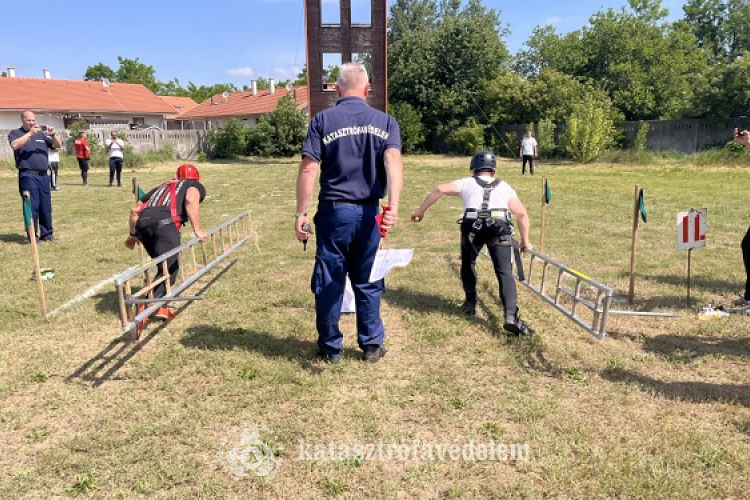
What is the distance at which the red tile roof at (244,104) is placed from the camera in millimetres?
43688

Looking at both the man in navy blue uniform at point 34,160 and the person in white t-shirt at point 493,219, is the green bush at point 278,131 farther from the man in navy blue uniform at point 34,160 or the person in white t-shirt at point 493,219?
the person in white t-shirt at point 493,219

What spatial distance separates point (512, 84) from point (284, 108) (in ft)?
46.2

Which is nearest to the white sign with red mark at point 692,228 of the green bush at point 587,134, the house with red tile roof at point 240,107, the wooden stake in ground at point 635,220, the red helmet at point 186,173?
the wooden stake in ground at point 635,220

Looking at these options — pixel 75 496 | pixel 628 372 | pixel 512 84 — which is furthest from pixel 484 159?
pixel 512 84

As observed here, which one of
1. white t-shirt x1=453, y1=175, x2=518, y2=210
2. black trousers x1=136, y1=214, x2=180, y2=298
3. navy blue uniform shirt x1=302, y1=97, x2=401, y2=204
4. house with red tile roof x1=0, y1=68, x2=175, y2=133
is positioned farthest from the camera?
house with red tile roof x1=0, y1=68, x2=175, y2=133

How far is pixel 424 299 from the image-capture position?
5.76 metres

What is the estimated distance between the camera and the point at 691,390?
366 centimetres

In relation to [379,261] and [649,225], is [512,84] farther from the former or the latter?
[379,261]

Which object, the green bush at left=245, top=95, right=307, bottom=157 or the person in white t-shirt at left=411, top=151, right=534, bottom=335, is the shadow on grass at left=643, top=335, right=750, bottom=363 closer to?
the person in white t-shirt at left=411, top=151, right=534, bottom=335

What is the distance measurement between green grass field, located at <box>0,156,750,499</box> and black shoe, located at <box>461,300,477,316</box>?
0.09 meters

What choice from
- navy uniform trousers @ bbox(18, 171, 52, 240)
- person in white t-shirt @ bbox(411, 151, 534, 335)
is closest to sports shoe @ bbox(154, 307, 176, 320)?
person in white t-shirt @ bbox(411, 151, 534, 335)

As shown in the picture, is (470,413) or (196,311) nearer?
(470,413)

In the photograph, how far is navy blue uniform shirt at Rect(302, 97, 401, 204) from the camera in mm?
3746

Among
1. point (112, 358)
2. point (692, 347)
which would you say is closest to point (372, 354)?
point (112, 358)
